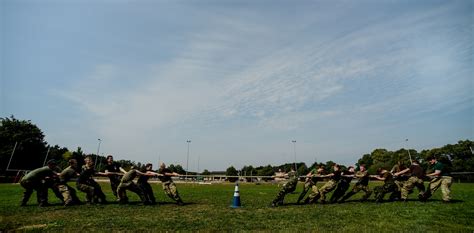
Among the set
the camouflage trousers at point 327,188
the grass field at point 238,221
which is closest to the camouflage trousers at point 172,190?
the grass field at point 238,221

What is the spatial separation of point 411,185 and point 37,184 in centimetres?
1718

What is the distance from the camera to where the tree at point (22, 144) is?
2771 inches

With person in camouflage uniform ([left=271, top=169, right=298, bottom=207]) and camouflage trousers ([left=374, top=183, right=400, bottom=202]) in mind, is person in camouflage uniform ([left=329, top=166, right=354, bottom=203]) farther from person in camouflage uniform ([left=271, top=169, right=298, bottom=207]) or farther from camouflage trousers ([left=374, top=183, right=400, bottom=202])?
person in camouflage uniform ([left=271, top=169, right=298, bottom=207])

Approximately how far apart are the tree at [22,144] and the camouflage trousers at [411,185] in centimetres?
8077

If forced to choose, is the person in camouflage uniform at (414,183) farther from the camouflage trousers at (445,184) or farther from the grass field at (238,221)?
the grass field at (238,221)

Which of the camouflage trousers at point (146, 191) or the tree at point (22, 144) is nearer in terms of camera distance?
the camouflage trousers at point (146, 191)

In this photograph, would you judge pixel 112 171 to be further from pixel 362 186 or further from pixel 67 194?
pixel 362 186

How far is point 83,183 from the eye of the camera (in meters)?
14.1

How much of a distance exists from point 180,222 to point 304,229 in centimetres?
363

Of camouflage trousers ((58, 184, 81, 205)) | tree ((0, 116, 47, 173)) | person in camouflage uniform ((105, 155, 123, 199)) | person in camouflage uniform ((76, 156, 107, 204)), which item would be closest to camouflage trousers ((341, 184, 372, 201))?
person in camouflage uniform ((105, 155, 123, 199))

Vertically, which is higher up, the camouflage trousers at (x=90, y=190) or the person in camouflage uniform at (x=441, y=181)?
the person in camouflage uniform at (x=441, y=181)

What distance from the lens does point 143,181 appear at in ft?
48.2

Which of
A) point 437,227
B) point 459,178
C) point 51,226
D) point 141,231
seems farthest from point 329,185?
point 459,178

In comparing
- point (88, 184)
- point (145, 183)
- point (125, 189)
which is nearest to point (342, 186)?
point (145, 183)
